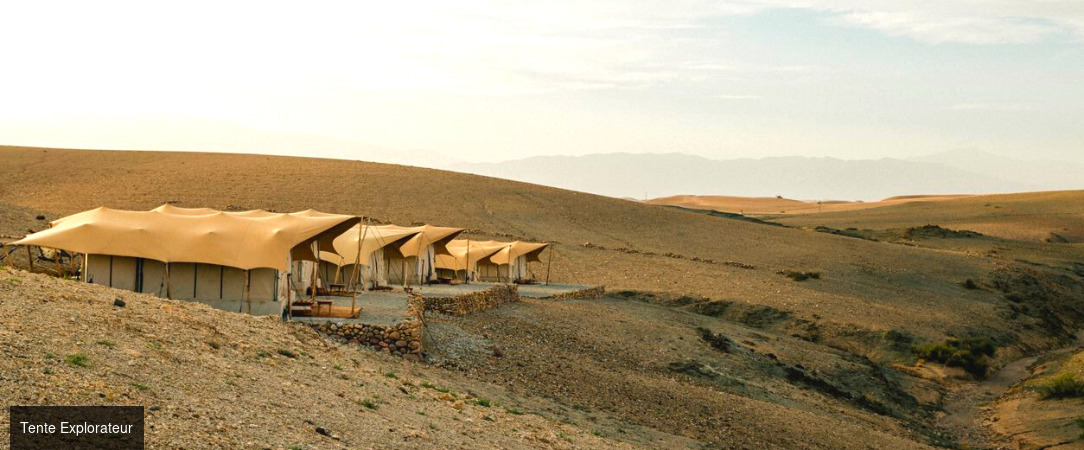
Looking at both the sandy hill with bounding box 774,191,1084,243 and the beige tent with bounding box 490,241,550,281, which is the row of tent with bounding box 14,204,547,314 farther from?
the sandy hill with bounding box 774,191,1084,243

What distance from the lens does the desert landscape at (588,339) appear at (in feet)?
40.5

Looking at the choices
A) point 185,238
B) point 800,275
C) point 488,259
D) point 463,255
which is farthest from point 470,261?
point 185,238

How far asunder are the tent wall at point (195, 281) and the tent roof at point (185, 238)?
44 cm

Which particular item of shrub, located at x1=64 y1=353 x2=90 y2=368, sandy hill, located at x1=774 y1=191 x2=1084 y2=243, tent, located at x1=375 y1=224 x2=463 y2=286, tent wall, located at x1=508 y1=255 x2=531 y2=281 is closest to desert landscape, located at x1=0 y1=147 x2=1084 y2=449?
shrub, located at x1=64 y1=353 x2=90 y2=368

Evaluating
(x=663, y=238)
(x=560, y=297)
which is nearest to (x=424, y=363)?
(x=560, y=297)

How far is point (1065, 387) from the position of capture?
2894 centimetres

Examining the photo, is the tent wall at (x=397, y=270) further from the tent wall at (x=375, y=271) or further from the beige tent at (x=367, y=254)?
the tent wall at (x=375, y=271)


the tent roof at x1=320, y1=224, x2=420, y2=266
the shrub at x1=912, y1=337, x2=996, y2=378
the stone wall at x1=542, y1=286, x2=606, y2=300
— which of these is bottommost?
the shrub at x1=912, y1=337, x2=996, y2=378

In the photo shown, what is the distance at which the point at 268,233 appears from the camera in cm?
2227

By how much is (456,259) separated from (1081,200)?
94853 mm

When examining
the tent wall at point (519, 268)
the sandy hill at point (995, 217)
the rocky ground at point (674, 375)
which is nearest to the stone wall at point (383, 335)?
the rocky ground at point (674, 375)

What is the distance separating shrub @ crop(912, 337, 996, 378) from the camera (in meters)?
34.8

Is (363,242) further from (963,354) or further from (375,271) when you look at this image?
(963,354)

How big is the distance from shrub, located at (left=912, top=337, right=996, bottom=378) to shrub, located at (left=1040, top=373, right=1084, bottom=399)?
15.8 feet
